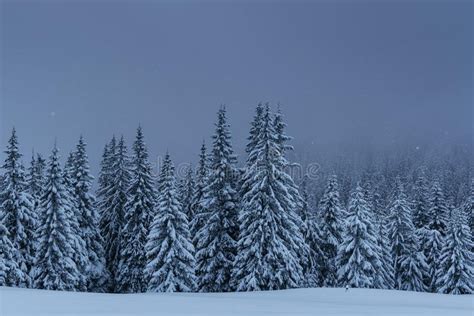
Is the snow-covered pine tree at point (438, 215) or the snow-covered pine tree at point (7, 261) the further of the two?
the snow-covered pine tree at point (438, 215)

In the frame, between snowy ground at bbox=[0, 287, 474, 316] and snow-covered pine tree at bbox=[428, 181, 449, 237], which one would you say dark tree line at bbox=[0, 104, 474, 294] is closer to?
snow-covered pine tree at bbox=[428, 181, 449, 237]

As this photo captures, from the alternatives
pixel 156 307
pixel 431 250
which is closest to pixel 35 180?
pixel 156 307

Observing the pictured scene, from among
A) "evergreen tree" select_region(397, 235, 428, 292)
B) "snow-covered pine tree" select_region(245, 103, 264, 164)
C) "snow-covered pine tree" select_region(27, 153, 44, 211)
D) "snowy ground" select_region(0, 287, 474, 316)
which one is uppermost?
"snow-covered pine tree" select_region(245, 103, 264, 164)

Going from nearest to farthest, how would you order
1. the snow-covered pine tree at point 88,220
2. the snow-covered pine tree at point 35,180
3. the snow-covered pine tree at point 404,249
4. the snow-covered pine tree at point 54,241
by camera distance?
1. the snow-covered pine tree at point 54,241
2. the snow-covered pine tree at point 88,220
3. the snow-covered pine tree at point 35,180
4. the snow-covered pine tree at point 404,249

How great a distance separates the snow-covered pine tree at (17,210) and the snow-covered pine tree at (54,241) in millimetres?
868

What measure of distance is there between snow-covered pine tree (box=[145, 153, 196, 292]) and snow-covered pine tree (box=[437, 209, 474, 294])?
22.7 m

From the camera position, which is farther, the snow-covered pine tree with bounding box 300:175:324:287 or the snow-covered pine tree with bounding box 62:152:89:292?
the snow-covered pine tree with bounding box 300:175:324:287

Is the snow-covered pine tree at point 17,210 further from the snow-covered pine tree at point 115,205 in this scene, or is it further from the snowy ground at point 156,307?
the snowy ground at point 156,307

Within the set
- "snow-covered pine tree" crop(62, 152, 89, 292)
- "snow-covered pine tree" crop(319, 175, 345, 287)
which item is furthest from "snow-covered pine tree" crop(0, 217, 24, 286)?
A: "snow-covered pine tree" crop(319, 175, 345, 287)

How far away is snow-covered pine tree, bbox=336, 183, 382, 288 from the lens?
33.3 m

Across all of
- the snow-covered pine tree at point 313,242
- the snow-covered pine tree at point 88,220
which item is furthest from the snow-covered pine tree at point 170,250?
the snow-covered pine tree at point 313,242

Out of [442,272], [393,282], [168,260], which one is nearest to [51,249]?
[168,260]

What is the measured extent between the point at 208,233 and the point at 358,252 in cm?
1348

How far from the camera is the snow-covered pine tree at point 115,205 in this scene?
1448 inches
